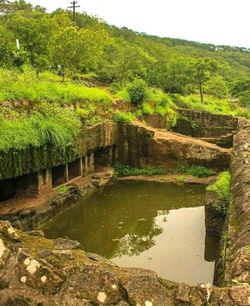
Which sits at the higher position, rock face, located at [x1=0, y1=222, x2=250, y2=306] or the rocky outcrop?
rock face, located at [x1=0, y1=222, x2=250, y2=306]

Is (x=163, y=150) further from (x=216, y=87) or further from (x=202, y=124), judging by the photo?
(x=216, y=87)

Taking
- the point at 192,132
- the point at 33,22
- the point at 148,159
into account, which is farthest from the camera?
the point at 192,132

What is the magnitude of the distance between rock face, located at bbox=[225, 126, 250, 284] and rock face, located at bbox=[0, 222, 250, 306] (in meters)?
1.25

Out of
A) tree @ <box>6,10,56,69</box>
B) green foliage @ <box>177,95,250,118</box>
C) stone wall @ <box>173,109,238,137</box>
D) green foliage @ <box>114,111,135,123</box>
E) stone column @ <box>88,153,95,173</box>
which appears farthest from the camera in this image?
green foliage @ <box>177,95,250,118</box>

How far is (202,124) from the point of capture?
31.2 m

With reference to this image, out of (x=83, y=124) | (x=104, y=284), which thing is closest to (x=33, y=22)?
(x=83, y=124)

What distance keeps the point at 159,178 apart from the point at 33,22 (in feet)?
43.5

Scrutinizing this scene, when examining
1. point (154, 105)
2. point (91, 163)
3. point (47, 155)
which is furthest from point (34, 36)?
point (47, 155)

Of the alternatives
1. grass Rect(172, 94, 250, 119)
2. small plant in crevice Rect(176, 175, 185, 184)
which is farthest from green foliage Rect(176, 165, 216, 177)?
grass Rect(172, 94, 250, 119)

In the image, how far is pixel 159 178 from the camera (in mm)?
20250

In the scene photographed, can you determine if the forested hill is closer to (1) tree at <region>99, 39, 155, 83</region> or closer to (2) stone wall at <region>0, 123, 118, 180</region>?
(1) tree at <region>99, 39, 155, 83</region>

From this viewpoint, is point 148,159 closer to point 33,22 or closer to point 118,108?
point 118,108

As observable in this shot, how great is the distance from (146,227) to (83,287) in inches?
428

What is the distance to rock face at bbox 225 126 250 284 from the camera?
17.5 ft
